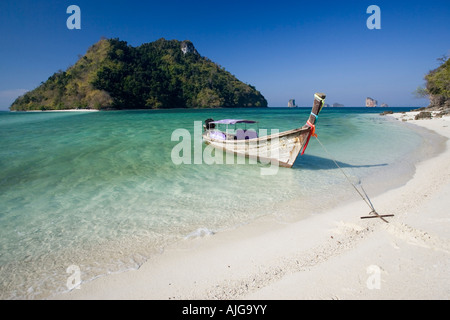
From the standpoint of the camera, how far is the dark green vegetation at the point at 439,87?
29.1m

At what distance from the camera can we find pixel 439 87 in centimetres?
3241

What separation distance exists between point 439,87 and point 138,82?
88.1 meters

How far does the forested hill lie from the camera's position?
78.8 m

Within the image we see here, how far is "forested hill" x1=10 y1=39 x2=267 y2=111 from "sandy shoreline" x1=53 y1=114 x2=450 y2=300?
8448cm

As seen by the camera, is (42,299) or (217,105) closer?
(42,299)

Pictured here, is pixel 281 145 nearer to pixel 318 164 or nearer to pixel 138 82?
pixel 318 164

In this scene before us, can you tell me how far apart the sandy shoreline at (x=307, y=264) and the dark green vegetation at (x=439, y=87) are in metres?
36.4

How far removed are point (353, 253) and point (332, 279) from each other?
32.8 inches

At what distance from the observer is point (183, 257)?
381 cm

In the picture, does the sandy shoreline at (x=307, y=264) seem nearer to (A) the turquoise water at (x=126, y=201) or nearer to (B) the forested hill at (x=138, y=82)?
(A) the turquoise water at (x=126, y=201)

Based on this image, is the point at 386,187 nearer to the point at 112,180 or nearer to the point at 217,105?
the point at 112,180

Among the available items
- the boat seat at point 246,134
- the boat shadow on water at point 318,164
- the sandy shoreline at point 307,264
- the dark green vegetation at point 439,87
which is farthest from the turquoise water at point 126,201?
the dark green vegetation at point 439,87

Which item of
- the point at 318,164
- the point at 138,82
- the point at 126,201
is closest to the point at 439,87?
the point at 318,164
